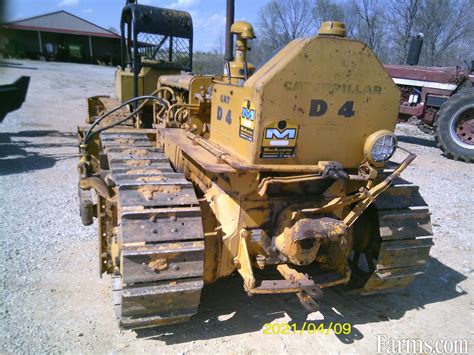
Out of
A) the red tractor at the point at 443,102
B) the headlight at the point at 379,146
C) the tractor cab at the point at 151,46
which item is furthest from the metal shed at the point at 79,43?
the headlight at the point at 379,146

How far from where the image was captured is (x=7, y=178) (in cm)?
643

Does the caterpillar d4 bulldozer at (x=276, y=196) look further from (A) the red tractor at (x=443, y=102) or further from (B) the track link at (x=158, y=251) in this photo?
(A) the red tractor at (x=443, y=102)

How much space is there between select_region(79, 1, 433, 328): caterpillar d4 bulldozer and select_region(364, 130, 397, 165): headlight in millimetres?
11

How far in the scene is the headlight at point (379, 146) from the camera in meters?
2.90

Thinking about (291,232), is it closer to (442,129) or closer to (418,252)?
(418,252)

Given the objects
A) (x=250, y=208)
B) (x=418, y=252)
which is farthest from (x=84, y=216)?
(x=418, y=252)

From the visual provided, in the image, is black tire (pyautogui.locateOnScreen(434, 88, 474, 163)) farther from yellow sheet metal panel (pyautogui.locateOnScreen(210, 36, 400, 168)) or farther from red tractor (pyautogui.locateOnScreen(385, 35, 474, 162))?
yellow sheet metal panel (pyautogui.locateOnScreen(210, 36, 400, 168))

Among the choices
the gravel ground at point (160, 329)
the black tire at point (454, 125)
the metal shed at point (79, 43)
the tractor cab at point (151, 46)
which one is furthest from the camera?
the metal shed at point (79, 43)

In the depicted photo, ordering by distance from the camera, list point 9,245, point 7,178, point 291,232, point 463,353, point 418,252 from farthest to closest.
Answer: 1. point 7,178
2. point 9,245
3. point 418,252
4. point 463,353
5. point 291,232

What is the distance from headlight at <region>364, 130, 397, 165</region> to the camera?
9.50 ft

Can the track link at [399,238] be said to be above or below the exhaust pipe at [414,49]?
below

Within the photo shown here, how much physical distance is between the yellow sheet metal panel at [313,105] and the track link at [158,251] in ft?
1.99

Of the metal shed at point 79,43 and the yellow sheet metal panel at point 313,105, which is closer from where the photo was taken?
the yellow sheet metal panel at point 313,105

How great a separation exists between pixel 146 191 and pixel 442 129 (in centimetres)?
893
